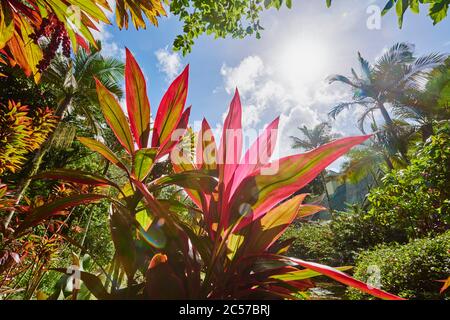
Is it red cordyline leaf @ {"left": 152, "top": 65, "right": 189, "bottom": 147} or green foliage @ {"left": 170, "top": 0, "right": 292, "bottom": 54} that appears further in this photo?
green foliage @ {"left": 170, "top": 0, "right": 292, "bottom": 54}

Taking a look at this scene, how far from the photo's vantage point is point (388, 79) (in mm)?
13148

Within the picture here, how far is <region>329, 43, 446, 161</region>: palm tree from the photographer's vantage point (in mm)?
12266

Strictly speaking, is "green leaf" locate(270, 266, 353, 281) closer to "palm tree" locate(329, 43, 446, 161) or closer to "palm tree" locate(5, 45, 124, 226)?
"palm tree" locate(5, 45, 124, 226)

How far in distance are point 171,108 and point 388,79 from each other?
15.8 metres

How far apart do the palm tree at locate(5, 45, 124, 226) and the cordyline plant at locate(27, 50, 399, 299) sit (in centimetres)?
733

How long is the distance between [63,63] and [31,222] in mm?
9792

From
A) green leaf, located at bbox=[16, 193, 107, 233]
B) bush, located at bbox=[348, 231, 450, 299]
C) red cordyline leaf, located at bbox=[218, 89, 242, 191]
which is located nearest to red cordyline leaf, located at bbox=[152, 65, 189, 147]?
red cordyline leaf, located at bbox=[218, 89, 242, 191]

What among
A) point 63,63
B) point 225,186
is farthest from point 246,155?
point 63,63

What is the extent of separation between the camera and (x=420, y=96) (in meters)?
12.3

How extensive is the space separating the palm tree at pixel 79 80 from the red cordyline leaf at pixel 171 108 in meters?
7.33

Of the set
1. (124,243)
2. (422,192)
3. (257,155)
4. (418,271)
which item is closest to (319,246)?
(422,192)

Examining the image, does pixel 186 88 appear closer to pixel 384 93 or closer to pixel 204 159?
pixel 204 159

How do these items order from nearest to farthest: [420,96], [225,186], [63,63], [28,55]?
[225,186]
[28,55]
[63,63]
[420,96]

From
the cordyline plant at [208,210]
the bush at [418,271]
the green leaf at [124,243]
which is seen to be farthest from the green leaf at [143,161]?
the bush at [418,271]
